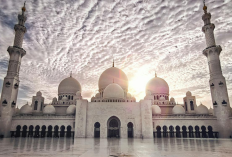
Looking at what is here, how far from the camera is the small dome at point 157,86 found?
38.2 metres

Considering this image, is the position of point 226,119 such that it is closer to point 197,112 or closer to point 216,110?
point 216,110

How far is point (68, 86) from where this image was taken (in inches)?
1531

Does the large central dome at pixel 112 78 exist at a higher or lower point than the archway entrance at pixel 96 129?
higher

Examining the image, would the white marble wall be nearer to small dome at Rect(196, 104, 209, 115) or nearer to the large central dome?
the large central dome

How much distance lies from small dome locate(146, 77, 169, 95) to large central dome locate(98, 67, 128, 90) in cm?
601

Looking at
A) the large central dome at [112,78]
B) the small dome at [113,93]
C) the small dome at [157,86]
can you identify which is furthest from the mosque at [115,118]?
the small dome at [157,86]

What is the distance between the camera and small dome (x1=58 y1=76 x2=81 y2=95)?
3856cm

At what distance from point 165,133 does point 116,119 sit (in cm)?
866

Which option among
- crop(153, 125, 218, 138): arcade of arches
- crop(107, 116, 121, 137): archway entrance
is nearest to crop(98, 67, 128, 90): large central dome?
A: crop(107, 116, 121, 137): archway entrance

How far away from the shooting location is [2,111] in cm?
2619

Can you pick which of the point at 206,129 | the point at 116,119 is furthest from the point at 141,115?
the point at 206,129

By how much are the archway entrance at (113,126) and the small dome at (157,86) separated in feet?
45.1

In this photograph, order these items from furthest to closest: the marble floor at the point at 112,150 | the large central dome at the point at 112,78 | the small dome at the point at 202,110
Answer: the large central dome at the point at 112,78 < the small dome at the point at 202,110 < the marble floor at the point at 112,150

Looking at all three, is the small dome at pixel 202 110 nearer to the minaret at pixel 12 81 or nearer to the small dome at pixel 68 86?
the small dome at pixel 68 86
